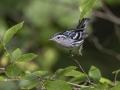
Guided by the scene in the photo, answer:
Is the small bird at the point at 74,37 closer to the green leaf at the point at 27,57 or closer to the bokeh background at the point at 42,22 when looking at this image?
the green leaf at the point at 27,57

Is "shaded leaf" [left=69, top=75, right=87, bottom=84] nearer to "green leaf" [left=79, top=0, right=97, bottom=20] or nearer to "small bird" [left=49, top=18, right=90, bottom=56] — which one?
"small bird" [left=49, top=18, right=90, bottom=56]

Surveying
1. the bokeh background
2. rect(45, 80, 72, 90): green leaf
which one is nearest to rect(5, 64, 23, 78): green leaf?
rect(45, 80, 72, 90): green leaf

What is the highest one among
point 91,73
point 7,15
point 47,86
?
point 7,15

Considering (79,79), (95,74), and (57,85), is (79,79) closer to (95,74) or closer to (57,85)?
(95,74)

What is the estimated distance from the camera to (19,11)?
498 centimetres

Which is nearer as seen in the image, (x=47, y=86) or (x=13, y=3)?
(x=47, y=86)

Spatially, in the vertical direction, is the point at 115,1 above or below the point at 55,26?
above

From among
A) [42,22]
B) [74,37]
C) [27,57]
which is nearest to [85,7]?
[27,57]

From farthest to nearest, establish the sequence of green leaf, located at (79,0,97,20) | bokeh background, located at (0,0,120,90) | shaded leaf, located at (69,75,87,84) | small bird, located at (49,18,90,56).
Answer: bokeh background, located at (0,0,120,90), small bird, located at (49,18,90,56), shaded leaf, located at (69,75,87,84), green leaf, located at (79,0,97,20)

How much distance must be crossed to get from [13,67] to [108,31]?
14.6ft

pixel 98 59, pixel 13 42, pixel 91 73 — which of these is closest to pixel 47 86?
pixel 91 73

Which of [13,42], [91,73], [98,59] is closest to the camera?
[91,73]

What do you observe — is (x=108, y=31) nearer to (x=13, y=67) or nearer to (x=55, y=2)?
(x=55, y=2)

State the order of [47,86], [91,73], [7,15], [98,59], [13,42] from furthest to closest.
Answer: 1. [98,59]
2. [7,15]
3. [13,42]
4. [91,73]
5. [47,86]
